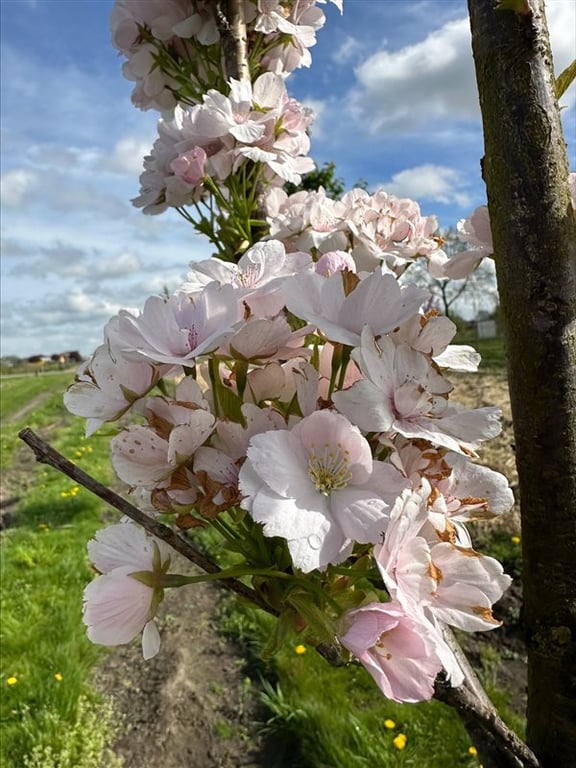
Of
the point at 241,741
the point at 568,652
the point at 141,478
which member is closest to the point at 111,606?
the point at 141,478

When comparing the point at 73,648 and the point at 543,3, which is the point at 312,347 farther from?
the point at 73,648

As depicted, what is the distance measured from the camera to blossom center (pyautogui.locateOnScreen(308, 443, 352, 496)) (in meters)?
0.73

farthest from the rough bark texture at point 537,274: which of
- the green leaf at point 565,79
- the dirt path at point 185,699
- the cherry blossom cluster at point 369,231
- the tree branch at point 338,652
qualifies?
the dirt path at point 185,699

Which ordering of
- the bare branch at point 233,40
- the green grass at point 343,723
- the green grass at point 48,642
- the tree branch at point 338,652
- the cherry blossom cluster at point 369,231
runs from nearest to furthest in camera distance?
the tree branch at point 338,652, the cherry blossom cluster at point 369,231, the bare branch at point 233,40, the green grass at point 343,723, the green grass at point 48,642

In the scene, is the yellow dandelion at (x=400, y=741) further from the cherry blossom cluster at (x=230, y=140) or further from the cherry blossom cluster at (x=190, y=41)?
the cherry blossom cluster at (x=190, y=41)

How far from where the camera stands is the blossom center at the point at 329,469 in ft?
2.40

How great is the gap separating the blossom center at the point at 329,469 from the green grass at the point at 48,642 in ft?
12.2

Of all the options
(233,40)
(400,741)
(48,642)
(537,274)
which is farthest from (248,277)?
(48,642)

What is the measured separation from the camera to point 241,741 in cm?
385

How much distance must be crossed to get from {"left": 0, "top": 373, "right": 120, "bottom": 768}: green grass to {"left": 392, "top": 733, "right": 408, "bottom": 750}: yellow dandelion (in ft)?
5.88

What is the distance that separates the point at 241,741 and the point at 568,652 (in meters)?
3.43

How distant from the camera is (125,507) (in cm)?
83

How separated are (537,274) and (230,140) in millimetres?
995

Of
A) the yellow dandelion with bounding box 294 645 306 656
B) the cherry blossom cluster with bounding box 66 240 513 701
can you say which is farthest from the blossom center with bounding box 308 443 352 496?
the yellow dandelion with bounding box 294 645 306 656
